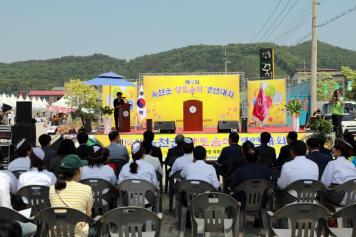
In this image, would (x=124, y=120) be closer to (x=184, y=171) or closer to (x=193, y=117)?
(x=193, y=117)

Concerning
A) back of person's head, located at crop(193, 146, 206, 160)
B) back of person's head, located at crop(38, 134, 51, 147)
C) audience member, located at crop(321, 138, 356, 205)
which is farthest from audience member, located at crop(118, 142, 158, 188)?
back of person's head, located at crop(38, 134, 51, 147)

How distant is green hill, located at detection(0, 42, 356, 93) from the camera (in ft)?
294

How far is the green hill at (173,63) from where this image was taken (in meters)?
89.8

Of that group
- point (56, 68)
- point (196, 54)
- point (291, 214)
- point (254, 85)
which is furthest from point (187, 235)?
point (56, 68)

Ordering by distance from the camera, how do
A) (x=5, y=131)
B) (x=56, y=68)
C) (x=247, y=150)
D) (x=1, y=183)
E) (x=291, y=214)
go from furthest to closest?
(x=56, y=68) < (x=5, y=131) < (x=247, y=150) < (x=1, y=183) < (x=291, y=214)

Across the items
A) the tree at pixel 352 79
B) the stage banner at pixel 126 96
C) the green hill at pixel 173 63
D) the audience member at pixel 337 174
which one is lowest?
the audience member at pixel 337 174

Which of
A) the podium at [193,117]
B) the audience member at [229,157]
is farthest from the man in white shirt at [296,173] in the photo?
the podium at [193,117]

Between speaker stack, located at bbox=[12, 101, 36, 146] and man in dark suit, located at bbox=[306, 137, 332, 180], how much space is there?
788 centimetres

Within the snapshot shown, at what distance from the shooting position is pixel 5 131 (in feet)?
39.4

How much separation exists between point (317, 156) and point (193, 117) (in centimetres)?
1022

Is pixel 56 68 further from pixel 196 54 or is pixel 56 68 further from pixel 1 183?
pixel 1 183

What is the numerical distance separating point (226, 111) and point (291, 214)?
15533 millimetres

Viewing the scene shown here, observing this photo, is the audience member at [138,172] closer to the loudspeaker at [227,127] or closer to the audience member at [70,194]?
the audience member at [70,194]

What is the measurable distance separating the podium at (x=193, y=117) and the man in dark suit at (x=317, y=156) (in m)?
9.99
